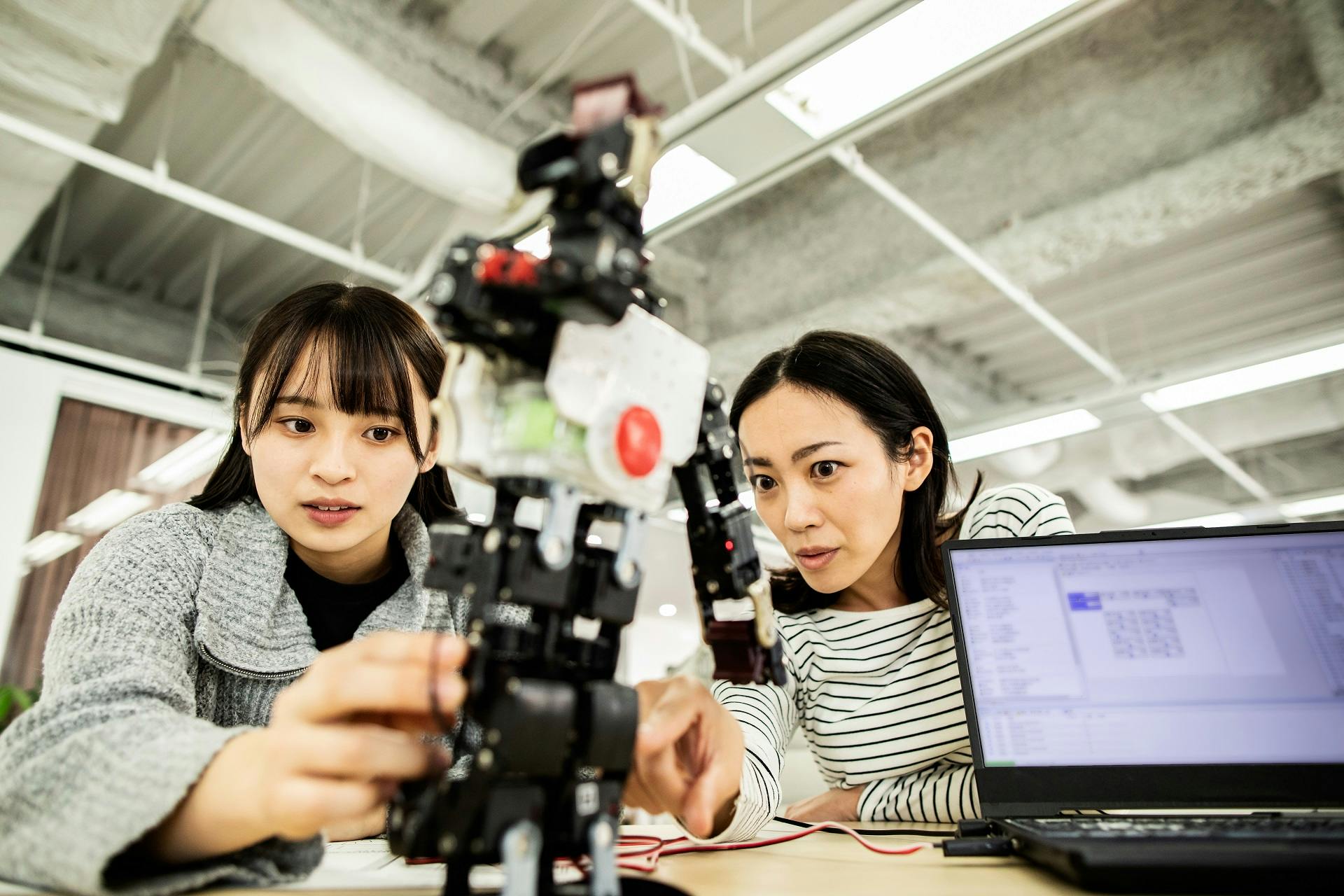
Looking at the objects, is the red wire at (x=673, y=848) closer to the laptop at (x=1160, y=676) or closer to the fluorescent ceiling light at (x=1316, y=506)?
the laptop at (x=1160, y=676)

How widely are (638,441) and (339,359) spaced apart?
60 centimetres

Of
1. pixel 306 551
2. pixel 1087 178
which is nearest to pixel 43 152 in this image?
pixel 306 551

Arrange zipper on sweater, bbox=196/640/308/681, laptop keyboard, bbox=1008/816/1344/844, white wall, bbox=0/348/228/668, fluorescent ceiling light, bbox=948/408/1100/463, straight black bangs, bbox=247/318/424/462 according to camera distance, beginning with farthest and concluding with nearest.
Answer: fluorescent ceiling light, bbox=948/408/1100/463, white wall, bbox=0/348/228/668, straight black bangs, bbox=247/318/424/462, zipper on sweater, bbox=196/640/308/681, laptop keyboard, bbox=1008/816/1344/844

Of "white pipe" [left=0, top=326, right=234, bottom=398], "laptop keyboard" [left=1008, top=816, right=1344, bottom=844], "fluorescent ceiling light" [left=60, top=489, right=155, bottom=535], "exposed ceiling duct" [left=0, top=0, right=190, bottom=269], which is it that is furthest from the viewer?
"fluorescent ceiling light" [left=60, top=489, right=155, bottom=535]

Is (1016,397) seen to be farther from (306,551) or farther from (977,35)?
(306,551)

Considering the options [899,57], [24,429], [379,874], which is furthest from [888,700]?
[24,429]

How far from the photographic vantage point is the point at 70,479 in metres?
4.21

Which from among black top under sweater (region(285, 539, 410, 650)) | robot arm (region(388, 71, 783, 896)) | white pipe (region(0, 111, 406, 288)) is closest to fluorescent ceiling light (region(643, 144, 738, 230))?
white pipe (region(0, 111, 406, 288))

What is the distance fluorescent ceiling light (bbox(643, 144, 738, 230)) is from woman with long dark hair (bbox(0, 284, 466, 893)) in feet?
5.40

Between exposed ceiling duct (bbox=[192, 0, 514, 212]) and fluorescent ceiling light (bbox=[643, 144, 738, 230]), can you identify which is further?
fluorescent ceiling light (bbox=[643, 144, 738, 230])

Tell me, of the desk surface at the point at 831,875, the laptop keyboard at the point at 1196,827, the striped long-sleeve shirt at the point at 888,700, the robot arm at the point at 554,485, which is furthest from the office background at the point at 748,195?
the laptop keyboard at the point at 1196,827

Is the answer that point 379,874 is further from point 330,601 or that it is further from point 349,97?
point 349,97

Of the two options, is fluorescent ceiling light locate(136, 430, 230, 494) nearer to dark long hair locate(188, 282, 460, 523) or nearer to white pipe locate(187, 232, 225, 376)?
white pipe locate(187, 232, 225, 376)

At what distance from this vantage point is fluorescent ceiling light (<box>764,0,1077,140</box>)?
1.96 meters
